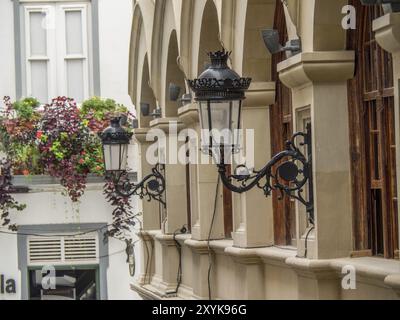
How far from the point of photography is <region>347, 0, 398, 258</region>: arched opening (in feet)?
30.4

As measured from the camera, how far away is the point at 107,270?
23.5m

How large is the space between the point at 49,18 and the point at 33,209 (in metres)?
3.78

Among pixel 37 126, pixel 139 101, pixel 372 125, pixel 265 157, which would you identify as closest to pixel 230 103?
pixel 372 125

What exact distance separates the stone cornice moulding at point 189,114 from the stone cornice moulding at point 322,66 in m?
4.44

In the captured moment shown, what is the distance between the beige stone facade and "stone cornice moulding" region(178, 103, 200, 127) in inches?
0.8

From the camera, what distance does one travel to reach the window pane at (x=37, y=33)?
79.3 ft

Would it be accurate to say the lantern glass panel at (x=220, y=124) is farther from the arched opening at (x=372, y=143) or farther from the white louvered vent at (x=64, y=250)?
the white louvered vent at (x=64, y=250)

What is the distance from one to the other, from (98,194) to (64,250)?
128 centimetres

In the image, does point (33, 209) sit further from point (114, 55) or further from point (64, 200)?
point (114, 55)

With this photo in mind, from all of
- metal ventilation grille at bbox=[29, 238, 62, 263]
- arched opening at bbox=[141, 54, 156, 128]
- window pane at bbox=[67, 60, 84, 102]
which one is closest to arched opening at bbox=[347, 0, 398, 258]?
arched opening at bbox=[141, 54, 156, 128]

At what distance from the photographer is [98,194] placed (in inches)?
924

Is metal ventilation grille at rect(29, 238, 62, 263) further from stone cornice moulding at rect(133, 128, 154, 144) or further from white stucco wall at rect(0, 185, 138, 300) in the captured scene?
stone cornice moulding at rect(133, 128, 154, 144)

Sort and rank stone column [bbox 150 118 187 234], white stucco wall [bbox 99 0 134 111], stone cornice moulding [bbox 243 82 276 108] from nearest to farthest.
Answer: stone cornice moulding [bbox 243 82 276 108] < stone column [bbox 150 118 187 234] < white stucco wall [bbox 99 0 134 111]
